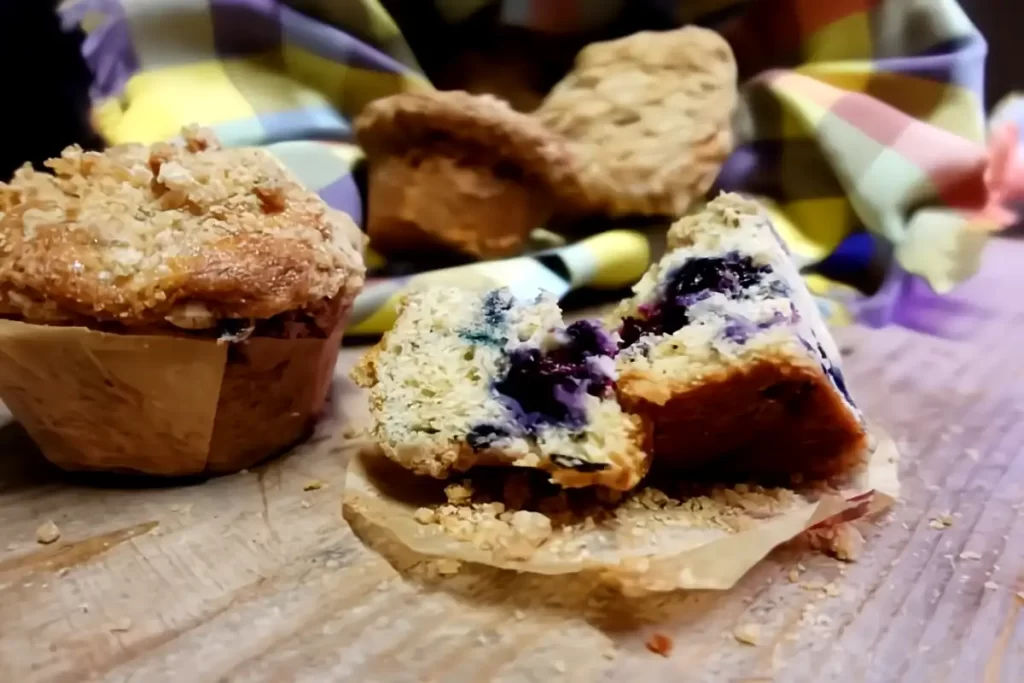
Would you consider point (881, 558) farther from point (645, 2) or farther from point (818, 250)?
point (645, 2)

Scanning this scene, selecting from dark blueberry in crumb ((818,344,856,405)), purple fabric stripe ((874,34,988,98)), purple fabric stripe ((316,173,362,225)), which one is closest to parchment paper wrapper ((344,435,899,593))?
dark blueberry in crumb ((818,344,856,405))

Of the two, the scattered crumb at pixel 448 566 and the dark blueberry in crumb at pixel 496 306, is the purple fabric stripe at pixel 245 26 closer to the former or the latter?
the dark blueberry in crumb at pixel 496 306

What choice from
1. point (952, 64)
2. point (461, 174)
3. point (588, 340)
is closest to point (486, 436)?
point (588, 340)

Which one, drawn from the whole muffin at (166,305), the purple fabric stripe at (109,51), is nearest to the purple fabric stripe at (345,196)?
the purple fabric stripe at (109,51)

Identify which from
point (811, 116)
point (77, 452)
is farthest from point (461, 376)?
point (811, 116)

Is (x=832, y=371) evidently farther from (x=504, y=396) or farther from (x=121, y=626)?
(x=121, y=626)

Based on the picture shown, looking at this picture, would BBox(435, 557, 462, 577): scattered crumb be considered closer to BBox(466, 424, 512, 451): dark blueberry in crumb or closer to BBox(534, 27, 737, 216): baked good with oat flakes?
BBox(466, 424, 512, 451): dark blueberry in crumb
